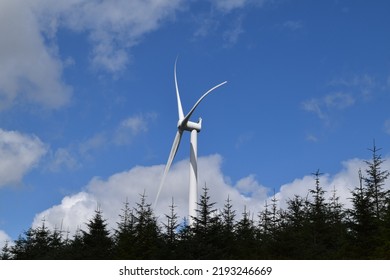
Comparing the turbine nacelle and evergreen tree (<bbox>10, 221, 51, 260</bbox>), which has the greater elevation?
the turbine nacelle

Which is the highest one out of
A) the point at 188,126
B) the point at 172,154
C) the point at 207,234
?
the point at 188,126

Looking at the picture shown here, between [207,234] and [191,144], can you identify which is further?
[191,144]

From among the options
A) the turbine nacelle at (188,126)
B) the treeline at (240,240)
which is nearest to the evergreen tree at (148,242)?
the treeline at (240,240)

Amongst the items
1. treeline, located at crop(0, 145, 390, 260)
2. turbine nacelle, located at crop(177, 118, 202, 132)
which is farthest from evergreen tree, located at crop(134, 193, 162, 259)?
turbine nacelle, located at crop(177, 118, 202, 132)

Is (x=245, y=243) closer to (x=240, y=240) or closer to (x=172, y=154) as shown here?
(x=240, y=240)

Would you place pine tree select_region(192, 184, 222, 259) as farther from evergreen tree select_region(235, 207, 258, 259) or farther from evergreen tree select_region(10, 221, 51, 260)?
evergreen tree select_region(10, 221, 51, 260)

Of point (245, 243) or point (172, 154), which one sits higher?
point (172, 154)

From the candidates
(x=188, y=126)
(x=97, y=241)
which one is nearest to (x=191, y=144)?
(x=188, y=126)

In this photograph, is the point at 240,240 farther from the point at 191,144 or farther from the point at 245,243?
the point at 191,144

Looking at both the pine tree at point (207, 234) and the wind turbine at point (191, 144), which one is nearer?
the pine tree at point (207, 234)

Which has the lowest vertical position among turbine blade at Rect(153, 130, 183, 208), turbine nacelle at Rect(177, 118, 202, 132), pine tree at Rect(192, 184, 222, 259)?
pine tree at Rect(192, 184, 222, 259)

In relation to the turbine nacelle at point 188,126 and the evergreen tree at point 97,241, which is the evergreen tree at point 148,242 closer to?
the evergreen tree at point 97,241
